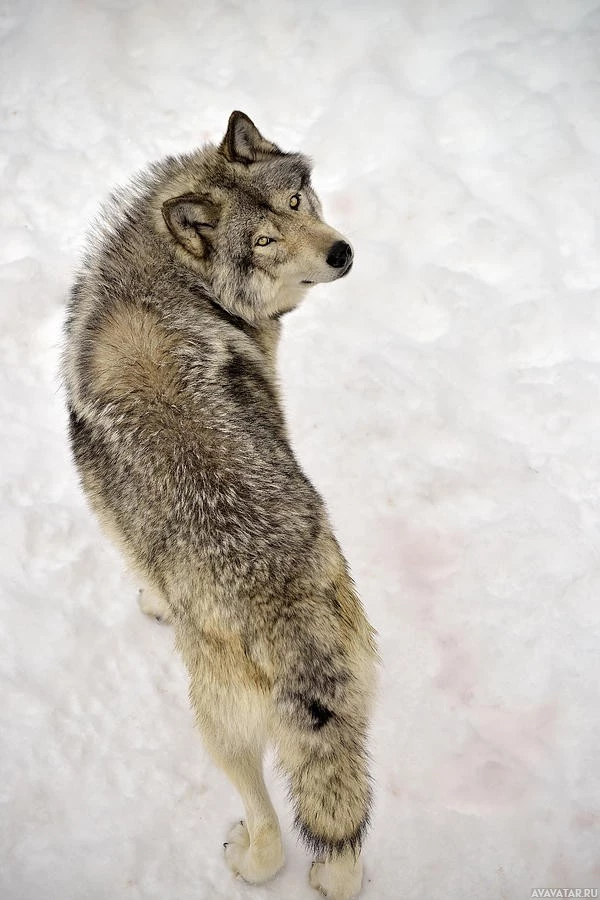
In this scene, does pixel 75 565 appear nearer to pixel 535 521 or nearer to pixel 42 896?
pixel 42 896

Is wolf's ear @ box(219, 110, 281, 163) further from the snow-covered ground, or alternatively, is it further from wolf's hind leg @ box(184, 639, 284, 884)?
wolf's hind leg @ box(184, 639, 284, 884)

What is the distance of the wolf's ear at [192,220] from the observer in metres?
2.90

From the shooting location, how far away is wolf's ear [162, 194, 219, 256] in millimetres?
2898

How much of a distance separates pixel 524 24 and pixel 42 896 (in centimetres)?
603

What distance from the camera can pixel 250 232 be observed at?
303 centimetres

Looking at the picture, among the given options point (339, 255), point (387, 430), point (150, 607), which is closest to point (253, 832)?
point (150, 607)

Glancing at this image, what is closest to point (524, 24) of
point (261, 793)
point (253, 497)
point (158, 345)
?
point (158, 345)

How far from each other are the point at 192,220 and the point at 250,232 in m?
0.24

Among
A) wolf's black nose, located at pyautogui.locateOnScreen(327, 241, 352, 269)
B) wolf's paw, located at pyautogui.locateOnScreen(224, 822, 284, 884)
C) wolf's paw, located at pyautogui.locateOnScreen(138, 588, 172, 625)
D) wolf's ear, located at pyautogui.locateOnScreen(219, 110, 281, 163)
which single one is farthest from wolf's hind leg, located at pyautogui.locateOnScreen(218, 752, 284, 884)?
wolf's ear, located at pyautogui.locateOnScreen(219, 110, 281, 163)

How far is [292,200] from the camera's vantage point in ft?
10.4

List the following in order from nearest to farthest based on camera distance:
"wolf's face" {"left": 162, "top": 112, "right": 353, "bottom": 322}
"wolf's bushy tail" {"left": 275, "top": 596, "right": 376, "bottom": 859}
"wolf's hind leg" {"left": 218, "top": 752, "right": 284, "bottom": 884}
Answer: "wolf's bushy tail" {"left": 275, "top": 596, "right": 376, "bottom": 859} → "wolf's hind leg" {"left": 218, "top": 752, "right": 284, "bottom": 884} → "wolf's face" {"left": 162, "top": 112, "right": 353, "bottom": 322}

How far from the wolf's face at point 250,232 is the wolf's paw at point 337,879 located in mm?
2278

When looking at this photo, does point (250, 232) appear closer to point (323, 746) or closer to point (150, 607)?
point (150, 607)

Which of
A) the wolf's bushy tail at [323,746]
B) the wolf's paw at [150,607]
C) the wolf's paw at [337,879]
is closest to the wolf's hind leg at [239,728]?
the wolf's bushy tail at [323,746]
